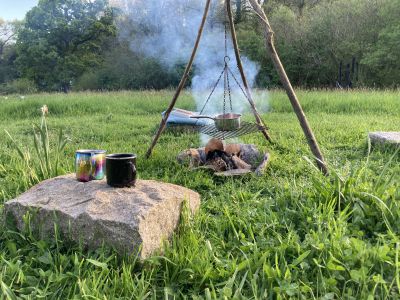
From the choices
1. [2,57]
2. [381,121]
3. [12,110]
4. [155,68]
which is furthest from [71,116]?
[2,57]

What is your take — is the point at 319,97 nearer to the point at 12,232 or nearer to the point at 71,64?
the point at 12,232

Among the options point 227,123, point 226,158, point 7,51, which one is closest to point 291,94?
point 227,123

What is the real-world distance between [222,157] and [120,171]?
5.83 ft

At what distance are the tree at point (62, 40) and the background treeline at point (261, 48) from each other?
8 cm

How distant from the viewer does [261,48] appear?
13836 mm

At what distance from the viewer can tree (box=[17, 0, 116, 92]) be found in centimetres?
3130

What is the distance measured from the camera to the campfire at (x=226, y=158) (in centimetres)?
384

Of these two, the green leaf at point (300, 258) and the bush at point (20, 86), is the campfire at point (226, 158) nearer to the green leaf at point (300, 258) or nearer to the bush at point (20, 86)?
the green leaf at point (300, 258)

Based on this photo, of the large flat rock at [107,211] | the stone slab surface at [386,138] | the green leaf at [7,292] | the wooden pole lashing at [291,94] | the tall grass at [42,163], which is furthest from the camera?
the stone slab surface at [386,138]

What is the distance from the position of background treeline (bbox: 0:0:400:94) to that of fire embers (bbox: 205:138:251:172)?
31.8 ft

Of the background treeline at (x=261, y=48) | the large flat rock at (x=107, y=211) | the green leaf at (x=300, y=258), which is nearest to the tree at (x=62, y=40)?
the background treeline at (x=261, y=48)

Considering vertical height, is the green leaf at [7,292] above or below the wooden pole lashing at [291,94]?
below

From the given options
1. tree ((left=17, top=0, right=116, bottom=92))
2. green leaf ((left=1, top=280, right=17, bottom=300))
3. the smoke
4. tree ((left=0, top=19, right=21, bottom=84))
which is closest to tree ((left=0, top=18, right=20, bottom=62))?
tree ((left=0, top=19, right=21, bottom=84))

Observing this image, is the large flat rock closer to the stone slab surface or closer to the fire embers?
the fire embers
